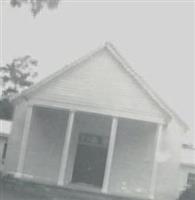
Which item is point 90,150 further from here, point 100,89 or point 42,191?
point 42,191

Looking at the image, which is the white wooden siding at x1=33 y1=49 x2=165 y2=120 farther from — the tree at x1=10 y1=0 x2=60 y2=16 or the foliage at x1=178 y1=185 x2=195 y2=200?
the tree at x1=10 y1=0 x2=60 y2=16

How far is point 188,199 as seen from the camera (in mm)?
23859

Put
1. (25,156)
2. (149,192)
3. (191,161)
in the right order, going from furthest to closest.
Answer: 1. (191,161)
2. (25,156)
3. (149,192)

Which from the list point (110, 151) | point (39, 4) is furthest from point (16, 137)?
point (39, 4)

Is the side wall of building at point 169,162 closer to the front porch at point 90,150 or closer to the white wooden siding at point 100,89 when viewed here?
the front porch at point 90,150

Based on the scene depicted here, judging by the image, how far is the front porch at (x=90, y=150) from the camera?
25.1 meters

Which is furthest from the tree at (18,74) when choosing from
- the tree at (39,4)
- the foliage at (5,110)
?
the tree at (39,4)

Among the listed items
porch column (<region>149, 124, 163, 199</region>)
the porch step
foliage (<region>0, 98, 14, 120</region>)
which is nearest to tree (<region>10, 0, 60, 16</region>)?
the porch step

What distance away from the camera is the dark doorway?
1005 inches

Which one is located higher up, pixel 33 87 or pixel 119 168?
pixel 33 87

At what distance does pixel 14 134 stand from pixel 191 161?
949 centimetres

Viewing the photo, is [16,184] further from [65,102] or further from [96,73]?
[96,73]

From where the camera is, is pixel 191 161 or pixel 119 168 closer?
pixel 119 168

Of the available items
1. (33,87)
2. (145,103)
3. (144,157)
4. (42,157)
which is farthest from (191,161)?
(33,87)
